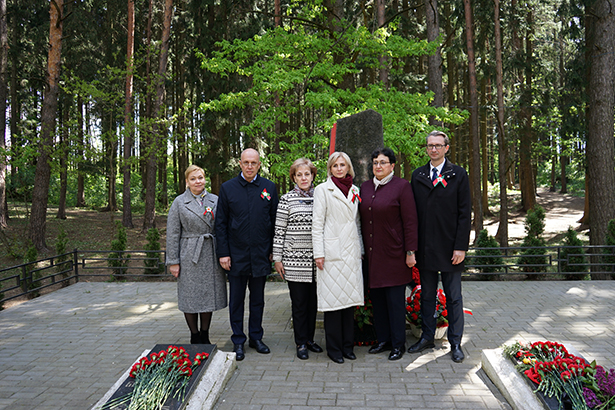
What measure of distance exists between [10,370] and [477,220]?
16.7 meters

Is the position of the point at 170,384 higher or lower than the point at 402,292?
lower

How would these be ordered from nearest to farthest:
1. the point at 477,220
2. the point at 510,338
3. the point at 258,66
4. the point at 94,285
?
1. the point at 510,338
2. the point at 94,285
3. the point at 258,66
4. the point at 477,220

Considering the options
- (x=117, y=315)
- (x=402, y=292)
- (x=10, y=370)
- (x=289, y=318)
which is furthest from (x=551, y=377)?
(x=117, y=315)

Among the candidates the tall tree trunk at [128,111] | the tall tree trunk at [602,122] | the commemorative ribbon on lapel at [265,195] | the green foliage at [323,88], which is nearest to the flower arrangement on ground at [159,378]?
the commemorative ribbon on lapel at [265,195]

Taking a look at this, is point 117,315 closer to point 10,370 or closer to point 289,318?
point 10,370

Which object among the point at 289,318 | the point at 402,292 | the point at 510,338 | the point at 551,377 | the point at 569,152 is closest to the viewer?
the point at 551,377

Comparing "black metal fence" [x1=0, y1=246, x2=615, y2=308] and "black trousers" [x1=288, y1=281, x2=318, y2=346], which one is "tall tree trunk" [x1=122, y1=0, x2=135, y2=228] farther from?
"black trousers" [x1=288, y1=281, x2=318, y2=346]

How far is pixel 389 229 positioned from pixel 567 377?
2067 mm

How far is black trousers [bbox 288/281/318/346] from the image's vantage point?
495 cm

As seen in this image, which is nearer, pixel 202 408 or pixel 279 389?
pixel 202 408

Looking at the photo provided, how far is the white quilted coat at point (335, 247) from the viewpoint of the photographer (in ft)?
A: 15.3

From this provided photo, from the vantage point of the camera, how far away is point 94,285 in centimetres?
952

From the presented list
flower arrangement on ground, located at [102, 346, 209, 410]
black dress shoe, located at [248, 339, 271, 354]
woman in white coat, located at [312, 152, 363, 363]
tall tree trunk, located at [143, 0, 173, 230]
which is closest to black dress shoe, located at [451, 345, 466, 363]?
woman in white coat, located at [312, 152, 363, 363]

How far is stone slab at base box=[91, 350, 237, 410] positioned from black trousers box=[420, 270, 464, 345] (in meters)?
2.29
